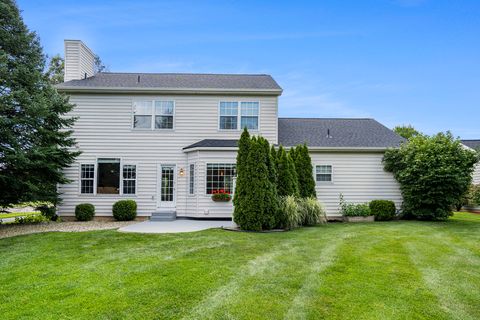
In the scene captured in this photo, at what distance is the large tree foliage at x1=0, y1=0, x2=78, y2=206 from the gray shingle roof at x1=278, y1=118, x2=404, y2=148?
9.32 meters

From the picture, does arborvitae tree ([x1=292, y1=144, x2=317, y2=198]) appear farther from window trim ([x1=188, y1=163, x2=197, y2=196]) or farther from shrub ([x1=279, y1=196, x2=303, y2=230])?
window trim ([x1=188, y1=163, x2=197, y2=196])

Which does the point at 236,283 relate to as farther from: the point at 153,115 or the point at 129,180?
Answer: the point at 153,115

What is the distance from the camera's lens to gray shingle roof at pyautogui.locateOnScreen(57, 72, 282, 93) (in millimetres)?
14266

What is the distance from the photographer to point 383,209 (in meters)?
13.8

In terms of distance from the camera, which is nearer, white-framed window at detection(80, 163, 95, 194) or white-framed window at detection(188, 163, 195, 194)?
white-framed window at detection(188, 163, 195, 194)

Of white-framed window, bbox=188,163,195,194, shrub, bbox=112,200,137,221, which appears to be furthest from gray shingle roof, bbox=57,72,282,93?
shrub, bbox=112,200,137,221

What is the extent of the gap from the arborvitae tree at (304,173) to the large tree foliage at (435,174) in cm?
380

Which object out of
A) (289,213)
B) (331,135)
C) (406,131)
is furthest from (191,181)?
(406,131)

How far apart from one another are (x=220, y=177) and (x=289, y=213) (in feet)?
12.4

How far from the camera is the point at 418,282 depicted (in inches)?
201

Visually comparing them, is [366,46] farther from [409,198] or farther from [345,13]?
[409,198]

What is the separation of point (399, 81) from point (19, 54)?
1847 cm

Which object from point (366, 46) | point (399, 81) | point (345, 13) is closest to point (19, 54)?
point (345, 13)

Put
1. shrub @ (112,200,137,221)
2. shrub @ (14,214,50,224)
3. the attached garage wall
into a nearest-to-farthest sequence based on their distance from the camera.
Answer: shrub @ (14,214,50,224), shrub @ (112,200,137,221), the attached garage wall
